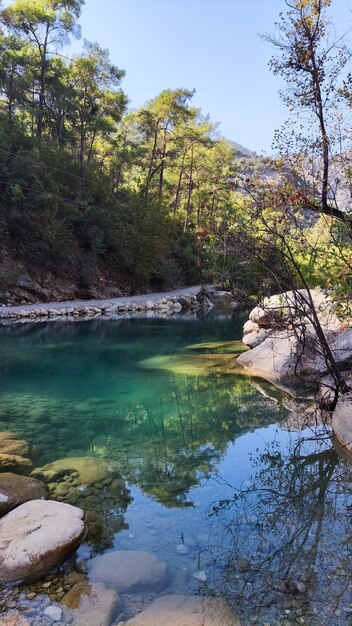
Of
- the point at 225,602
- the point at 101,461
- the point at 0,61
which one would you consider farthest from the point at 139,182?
the point at 225,602

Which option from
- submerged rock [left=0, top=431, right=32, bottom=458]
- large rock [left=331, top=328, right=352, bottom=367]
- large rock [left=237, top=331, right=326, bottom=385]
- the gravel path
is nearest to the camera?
submerged rock [left=0, top=431, right=32, bottom=458]

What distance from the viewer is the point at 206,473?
4.57 m

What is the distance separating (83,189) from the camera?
23891 millimetres

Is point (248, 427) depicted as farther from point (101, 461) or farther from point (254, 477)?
point (101, 461)

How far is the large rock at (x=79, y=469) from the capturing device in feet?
14.0

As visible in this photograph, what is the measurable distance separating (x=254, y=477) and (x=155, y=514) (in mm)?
1260

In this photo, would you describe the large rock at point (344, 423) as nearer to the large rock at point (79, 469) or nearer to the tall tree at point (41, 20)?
the large rock at point (79, 469)

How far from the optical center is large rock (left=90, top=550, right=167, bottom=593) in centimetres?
273

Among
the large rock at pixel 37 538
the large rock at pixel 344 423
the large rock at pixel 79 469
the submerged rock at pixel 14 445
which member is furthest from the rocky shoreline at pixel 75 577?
the large rock at pixel 344 423

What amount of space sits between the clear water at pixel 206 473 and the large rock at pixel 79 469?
175mm

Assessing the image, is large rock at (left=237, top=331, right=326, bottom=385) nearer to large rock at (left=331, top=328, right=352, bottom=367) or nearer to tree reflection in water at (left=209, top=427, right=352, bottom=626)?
large rock at (left=331, top=328, right=352, bottom=367)

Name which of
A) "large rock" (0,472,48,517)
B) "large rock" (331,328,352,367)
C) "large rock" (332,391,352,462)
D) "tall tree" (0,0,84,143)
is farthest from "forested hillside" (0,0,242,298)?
"large rock" (0,472,48,517)

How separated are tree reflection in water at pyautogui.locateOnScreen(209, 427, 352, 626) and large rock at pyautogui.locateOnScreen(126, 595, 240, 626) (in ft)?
0.36

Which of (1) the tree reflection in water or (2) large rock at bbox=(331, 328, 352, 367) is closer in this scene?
(1) the tree reflection in water
